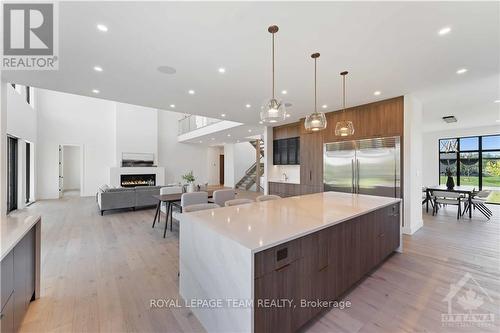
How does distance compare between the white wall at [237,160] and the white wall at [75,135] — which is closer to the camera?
the white wall at [75,135]

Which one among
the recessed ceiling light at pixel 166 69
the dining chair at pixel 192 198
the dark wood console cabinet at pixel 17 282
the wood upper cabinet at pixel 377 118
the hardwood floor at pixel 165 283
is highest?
the recessed ceiling light at pixel 166 69

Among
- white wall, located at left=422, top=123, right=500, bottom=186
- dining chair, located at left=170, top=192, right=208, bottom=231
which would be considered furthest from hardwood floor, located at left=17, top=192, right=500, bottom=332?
white wall, located at left=422, top=123, right=500, bottom=186

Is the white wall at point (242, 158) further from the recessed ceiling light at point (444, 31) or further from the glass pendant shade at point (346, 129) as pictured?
the recessed ceiling light at point (444, 31)

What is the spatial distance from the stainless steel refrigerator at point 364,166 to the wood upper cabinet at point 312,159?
0.18 metres

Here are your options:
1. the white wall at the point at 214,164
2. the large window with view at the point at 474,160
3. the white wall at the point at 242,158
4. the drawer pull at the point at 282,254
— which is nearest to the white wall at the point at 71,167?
the white wall at the point at 214,164

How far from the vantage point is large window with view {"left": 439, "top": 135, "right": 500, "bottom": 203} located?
26.5ft

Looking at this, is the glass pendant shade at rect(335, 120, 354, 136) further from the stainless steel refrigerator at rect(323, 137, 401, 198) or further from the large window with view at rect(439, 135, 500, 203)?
the large window with view at rect(439, 135, 500, 203)

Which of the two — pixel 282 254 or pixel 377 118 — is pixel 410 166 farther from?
pixel 282 254

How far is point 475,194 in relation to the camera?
5.61 m

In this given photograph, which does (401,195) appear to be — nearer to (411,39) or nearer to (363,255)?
(363,255)

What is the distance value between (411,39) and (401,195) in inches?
124

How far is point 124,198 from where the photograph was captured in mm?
5945

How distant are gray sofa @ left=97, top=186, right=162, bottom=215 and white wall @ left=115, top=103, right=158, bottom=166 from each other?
4.56m

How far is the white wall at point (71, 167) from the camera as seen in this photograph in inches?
449
